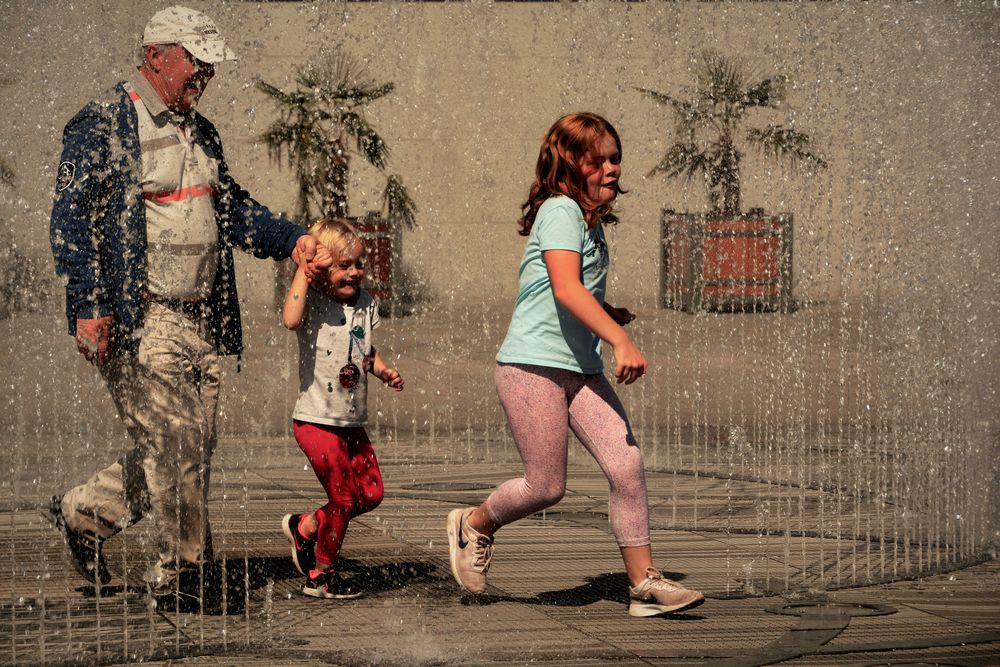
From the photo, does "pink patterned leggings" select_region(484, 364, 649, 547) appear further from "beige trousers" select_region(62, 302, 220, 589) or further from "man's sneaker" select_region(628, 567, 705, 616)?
"beige trousers" select_region(62, 302, 220, 589)

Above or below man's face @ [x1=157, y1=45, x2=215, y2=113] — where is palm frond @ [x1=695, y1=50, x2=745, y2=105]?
above

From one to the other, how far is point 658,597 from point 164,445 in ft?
4.92

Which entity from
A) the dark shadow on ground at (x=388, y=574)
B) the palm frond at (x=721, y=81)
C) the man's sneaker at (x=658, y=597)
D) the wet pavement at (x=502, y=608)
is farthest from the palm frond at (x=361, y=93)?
the man's sneaker at (x=658, y=597)

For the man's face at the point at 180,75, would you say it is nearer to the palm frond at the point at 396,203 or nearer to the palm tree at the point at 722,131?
the palm frond at the point at 396,203

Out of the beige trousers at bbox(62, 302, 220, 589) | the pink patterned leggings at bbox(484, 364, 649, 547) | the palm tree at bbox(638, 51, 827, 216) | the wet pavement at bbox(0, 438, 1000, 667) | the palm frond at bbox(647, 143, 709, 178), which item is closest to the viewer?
the wet pavement at bbox(0, 438, 1000, 667)

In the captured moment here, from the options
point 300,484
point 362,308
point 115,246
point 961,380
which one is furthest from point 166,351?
point 961,380

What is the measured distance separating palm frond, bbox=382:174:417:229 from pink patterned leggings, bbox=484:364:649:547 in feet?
41.2

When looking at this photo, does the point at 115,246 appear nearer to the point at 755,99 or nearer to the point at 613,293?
the point at 755,99

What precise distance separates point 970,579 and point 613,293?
1539 centimetres

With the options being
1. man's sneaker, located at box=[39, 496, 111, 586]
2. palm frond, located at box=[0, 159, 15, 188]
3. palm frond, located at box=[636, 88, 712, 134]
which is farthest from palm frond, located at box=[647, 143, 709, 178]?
man's sneaker, located at box=[39, 496, 111, 586]

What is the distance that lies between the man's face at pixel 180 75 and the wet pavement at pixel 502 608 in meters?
1.42

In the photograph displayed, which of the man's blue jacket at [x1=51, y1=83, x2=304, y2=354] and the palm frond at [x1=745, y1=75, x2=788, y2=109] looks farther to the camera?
the palm frond at [x1=745, y1=75, x2=788, y2=109]

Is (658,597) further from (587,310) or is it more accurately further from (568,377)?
(587,310)

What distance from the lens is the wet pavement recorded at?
4.05 m
